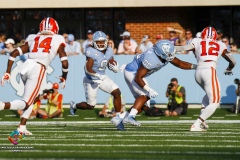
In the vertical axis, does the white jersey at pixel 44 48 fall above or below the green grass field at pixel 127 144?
above

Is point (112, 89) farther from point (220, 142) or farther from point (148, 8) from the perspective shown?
point (148, 8)

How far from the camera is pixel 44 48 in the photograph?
14.8 m

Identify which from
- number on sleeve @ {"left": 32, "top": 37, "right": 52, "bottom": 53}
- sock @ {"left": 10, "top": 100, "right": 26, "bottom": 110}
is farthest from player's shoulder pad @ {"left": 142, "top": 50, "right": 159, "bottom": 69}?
sock @ {"left": 10, "top": 100, "right": 26, "bottom": 110}

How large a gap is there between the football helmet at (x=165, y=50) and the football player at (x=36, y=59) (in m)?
1.63

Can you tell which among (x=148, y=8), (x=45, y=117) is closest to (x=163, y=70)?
(x=45, y=117)

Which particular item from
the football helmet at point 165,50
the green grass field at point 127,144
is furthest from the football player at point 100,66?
the football helmet at point 165,50

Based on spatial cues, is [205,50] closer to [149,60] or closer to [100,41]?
[149,60]

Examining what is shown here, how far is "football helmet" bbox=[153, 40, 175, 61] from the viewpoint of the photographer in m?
15.4

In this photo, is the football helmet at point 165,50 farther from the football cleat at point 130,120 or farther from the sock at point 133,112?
the football cleat at point 130,120

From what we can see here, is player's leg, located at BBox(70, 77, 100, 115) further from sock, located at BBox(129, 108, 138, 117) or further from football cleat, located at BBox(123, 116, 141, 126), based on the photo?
football cleat, located at BBox(123, 116, 141, 126)

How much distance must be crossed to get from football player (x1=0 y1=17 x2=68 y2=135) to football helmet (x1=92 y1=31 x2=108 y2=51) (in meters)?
2.01

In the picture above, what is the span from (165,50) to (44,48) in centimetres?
201

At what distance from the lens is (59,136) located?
1396 centimetres

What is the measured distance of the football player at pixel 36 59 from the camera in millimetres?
14539
